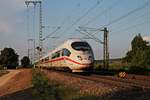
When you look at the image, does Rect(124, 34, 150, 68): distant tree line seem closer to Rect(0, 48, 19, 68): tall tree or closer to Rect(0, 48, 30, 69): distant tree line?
Rect(0, 48, 30, 69): distant tree line

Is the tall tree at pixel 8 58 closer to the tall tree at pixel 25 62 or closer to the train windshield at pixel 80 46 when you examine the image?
the tall tree at pixel 25 62

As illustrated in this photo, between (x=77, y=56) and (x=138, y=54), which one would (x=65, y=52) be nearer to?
(x=77, y=56)

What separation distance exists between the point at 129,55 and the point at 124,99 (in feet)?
230

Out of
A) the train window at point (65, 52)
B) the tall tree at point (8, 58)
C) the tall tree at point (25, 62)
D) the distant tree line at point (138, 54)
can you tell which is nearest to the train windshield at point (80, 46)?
the train window at point (65, 52)

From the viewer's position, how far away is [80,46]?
31.3 metres

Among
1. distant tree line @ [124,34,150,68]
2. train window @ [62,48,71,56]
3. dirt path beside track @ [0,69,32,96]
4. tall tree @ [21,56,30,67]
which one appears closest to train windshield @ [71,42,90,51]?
train window @ [62,48,71,56]

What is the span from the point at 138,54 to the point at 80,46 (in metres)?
33.6

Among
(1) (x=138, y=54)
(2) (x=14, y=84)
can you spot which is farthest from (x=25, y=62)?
(2) (x=14, y=84)

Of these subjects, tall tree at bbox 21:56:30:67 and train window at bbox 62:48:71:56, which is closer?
train window at bbox 62:48:71:56

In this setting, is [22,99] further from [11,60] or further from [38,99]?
[11,60]

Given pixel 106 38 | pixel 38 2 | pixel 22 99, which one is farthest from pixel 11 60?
pixel 22 99

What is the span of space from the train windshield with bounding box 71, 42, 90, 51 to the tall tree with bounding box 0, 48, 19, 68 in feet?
348

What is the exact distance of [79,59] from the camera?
1179 inches

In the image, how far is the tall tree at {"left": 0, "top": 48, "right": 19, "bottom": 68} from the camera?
13625cm
